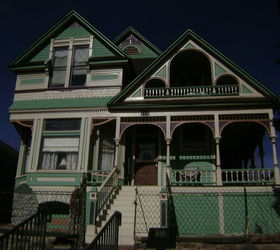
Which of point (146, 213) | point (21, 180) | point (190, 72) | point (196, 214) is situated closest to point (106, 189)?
point (146, 213)

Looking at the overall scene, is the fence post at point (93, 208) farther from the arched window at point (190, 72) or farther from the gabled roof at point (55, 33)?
the gabled roof at point (55, 33)

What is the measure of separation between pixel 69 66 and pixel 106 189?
24.5 ft

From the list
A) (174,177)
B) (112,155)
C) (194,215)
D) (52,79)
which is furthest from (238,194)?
(52,79)

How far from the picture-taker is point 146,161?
1617cm

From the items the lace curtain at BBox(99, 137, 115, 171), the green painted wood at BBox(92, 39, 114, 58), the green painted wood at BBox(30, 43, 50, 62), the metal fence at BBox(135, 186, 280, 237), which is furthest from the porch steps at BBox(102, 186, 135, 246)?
the green painted wood at BBox(30, 43, 50, 62)

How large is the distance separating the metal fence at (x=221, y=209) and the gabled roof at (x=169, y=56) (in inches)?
196

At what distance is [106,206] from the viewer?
11.9m

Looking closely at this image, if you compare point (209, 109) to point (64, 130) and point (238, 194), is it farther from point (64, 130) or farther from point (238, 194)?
point (64, 130)

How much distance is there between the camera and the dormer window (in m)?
16.6

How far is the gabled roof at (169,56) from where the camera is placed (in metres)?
14.8

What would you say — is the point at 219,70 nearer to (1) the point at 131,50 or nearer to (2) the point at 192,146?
(2) the point at 192,146

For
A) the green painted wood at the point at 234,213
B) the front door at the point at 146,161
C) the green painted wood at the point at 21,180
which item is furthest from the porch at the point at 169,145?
the green painted wood at the point at 21,180

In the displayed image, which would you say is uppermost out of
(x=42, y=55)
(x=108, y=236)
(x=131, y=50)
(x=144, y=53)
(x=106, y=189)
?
(x=131, y=50)

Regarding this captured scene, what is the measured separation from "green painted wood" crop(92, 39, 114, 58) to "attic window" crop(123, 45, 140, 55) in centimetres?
394
